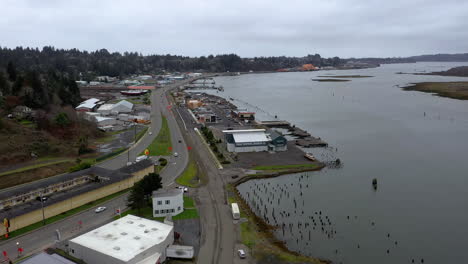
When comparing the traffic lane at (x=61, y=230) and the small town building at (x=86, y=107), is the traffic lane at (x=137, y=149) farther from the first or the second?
the small town building at (x=86, y=107)

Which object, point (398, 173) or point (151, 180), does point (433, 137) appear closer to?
point (398, 173)

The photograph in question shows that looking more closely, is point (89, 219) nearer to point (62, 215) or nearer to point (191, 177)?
point (62, 215)

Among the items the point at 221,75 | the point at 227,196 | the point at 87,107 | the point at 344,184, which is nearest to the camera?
the point at 227,196

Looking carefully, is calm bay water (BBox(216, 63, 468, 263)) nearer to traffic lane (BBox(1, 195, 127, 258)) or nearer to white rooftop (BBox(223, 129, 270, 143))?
white rooftop (BBox(223, 129, 270, 143))

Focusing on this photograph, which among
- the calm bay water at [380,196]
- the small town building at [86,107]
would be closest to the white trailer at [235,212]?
the calm bay water at [380,196]

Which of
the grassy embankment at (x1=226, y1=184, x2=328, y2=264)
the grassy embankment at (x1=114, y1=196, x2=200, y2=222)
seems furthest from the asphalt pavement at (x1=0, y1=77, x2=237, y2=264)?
the grassy embankment at (x1=226, y1=184, x2=328, y2=264)

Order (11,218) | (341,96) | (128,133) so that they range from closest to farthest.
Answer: (11,218) → (128,133) → (341,96)

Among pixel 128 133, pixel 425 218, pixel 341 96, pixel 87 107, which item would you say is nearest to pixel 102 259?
pixel 425 218
